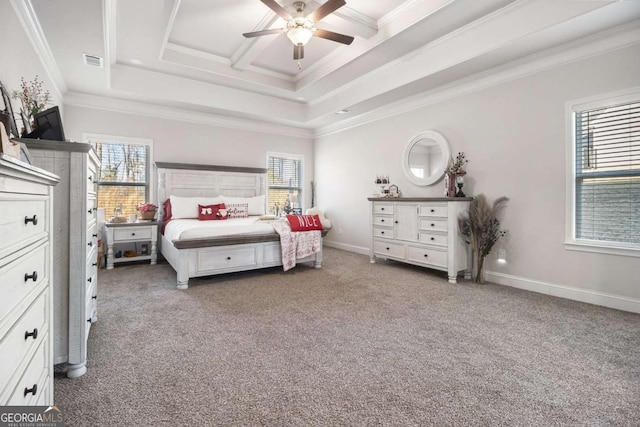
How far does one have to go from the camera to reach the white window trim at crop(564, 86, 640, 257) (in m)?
2.95

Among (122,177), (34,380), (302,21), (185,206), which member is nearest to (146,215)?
(185,206)

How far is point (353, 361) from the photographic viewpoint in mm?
1955

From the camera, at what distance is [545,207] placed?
11.2 ft

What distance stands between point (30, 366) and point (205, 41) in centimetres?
416

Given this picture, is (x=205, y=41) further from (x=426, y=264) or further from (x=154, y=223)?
(x=426, y=264)

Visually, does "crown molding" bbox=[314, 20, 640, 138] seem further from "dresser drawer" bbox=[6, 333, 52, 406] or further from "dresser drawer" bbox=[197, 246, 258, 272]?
Answer: "dresser drawer" bbox=[6, 333, 52, 406]

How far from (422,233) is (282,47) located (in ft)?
10.7

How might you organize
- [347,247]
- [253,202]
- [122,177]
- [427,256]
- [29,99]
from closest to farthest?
[29,99] < [427,256] < [122,177] < [253,202] < [347,247]

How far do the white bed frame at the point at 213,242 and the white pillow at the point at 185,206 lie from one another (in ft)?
1.33

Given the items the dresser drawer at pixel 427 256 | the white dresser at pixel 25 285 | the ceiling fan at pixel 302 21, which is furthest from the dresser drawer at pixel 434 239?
the white dresser at pixel 25 285

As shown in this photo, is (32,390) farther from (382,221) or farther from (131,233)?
(382,221)

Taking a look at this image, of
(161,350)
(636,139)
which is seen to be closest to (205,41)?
(161,350)

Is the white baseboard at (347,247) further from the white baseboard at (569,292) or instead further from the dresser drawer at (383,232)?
the white baseboard at (569,292)

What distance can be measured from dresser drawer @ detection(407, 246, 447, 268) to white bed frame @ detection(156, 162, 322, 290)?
1.36 meters
